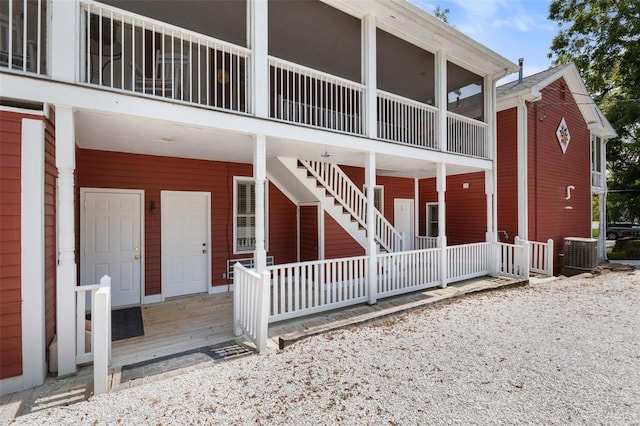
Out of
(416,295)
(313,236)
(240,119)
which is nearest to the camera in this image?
(240,119)

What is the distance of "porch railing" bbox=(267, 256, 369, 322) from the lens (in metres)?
4.71

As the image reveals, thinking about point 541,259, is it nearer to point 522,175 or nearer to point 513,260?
point 513,260

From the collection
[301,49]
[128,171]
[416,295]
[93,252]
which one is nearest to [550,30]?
[301,49]

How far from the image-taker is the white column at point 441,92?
654 cm

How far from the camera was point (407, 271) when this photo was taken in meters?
6.41

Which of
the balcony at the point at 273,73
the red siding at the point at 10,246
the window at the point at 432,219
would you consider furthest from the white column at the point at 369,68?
the window at the point at 432,219

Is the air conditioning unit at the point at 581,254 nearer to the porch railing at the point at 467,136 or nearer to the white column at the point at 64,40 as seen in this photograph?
the porch railing at the point at 467,136

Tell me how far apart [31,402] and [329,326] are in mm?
3236

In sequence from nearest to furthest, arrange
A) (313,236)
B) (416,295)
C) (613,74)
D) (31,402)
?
(31,402) < (416,295) < (313,236) < (613,74)

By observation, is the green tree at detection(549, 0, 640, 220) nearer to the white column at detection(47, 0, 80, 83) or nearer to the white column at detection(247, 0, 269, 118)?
the white column at detection(247, 0, 269, 118)

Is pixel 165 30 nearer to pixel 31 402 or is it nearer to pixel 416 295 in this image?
pixel 31 402

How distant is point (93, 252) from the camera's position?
17.9ft

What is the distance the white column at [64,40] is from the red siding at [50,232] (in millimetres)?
591

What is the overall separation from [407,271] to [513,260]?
3.81 m
